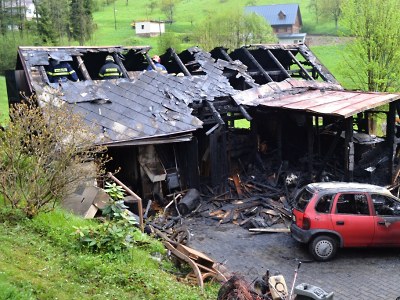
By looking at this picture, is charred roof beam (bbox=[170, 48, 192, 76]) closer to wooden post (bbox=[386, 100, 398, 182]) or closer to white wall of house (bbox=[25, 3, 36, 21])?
wooden post (bbox=[386, 100, 398, 182])

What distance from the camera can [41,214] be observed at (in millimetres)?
A: 8797

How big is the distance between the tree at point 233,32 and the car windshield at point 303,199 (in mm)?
40302

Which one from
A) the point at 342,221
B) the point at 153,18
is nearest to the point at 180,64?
the point at 342,221

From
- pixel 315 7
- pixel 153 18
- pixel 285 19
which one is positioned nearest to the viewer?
pixel 285 19

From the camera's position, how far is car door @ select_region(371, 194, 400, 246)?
1027 cm

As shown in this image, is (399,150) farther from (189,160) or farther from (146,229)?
(146,229)

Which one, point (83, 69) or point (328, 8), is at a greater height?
point (328, 8)

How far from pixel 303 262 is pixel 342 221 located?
4.28 ft

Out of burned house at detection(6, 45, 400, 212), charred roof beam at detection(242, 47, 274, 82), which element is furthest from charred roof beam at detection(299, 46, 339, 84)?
charred roof beam at detection(242, 47, 274, 82)

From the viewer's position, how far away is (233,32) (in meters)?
49.8

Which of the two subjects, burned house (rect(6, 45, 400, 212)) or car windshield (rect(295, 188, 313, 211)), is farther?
burned house (rect(6, 45, 400, 212))

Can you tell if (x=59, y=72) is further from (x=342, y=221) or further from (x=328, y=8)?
(x=328, y=8)

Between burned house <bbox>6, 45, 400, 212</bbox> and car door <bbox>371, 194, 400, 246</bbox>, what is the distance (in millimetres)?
3156

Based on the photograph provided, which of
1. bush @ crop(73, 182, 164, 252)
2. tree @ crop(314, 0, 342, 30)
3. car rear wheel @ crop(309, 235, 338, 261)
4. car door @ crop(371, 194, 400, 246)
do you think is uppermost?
tree @ crop(314, 0, 342, 30)
